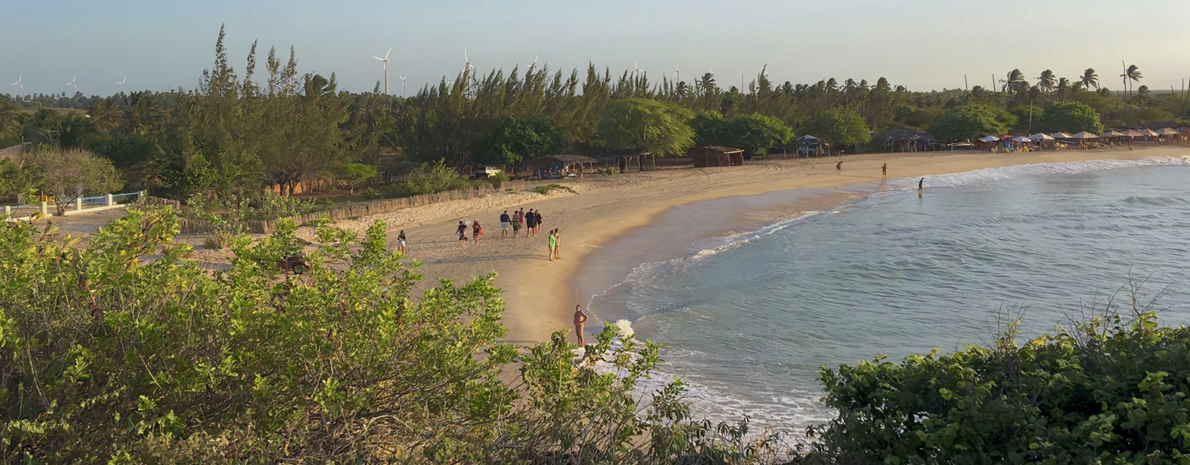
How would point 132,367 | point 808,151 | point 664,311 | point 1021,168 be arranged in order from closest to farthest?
point 132,367 → point 664,311 → point 1021,168 → point 808,151

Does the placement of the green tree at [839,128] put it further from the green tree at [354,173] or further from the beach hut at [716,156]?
the green tree at [354,173]

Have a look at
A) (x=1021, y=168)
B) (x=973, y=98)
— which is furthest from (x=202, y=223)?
(x=973, y=98)

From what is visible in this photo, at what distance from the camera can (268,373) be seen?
476 cm

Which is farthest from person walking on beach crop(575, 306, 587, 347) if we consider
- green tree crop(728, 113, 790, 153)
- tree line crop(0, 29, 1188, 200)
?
green tree crop(728, 113, 790, 153)

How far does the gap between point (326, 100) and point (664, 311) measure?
2956 centimetres

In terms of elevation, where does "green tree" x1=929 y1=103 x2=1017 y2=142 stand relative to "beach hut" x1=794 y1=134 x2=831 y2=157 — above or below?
above

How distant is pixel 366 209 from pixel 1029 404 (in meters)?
24.0

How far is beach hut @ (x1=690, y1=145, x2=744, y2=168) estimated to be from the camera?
49562 millimetres

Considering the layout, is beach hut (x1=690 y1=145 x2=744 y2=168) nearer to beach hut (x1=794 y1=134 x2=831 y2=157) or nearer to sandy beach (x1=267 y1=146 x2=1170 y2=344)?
sandy beach (x1=267 y1=146 x2=1170 y2=344)

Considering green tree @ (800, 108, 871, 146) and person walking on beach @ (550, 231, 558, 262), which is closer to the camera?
person walking on beach @ (550, 231, 558, 262)

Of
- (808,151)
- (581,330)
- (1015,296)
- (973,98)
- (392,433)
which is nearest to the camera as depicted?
(392,433)

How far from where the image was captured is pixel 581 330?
521 inches

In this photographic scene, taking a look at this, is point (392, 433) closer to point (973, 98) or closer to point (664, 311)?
point (664, 311)

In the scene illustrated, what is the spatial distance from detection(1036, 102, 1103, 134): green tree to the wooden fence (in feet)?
186
